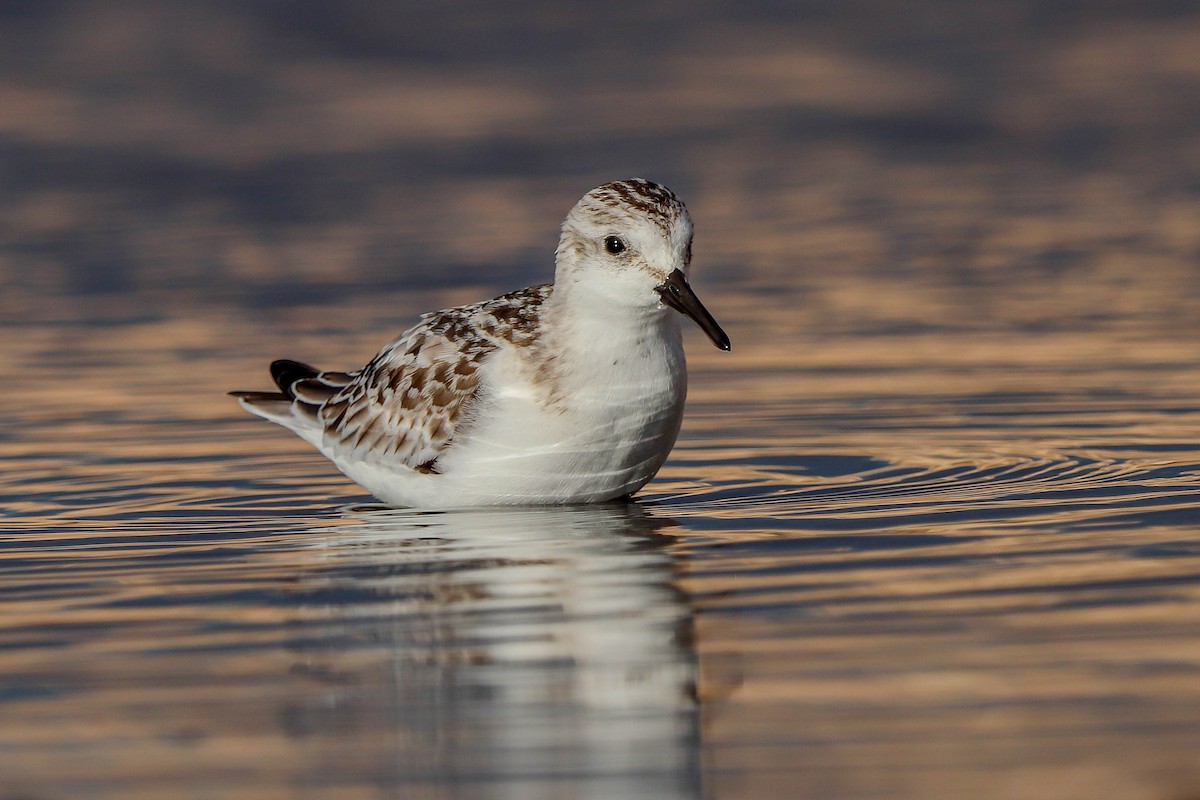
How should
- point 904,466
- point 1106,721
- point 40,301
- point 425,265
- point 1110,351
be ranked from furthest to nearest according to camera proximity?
point 425,265, point 40,301, point 1110,351, point 904,466, point 1106,721

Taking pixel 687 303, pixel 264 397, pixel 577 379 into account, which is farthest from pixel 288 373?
pixel 687 303

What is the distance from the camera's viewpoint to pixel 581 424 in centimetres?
759

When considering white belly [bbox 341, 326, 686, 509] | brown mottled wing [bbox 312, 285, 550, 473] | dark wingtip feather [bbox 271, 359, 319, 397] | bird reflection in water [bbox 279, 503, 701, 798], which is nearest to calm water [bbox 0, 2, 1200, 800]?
bird reflection in water [bbox 279, 503, 701, 798]

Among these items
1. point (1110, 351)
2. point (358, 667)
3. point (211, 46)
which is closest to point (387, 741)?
point (358, 667)

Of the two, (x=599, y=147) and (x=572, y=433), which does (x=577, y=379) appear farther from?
(x=599, y=147)

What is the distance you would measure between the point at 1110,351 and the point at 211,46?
14280 millimetres

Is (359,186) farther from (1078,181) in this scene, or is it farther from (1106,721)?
(1106,721)

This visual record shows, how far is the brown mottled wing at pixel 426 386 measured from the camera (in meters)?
8.02

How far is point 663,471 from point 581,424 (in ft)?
4.09

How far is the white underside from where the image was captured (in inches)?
300

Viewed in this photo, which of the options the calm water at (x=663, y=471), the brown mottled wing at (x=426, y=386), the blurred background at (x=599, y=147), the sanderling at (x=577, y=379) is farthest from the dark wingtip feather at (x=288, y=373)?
the blurred background at (x=599, y=147)

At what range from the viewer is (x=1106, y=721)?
5.00m

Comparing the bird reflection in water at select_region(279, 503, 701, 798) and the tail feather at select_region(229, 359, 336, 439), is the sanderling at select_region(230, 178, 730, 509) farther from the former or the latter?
the tail feather at select_region(229, 359, 336, 439)

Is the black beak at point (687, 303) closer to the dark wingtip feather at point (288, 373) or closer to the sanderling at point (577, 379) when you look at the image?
the sanderling at point (577, 379)
